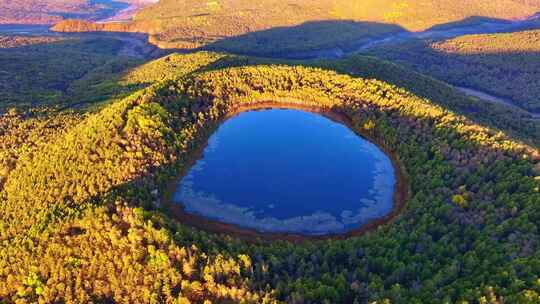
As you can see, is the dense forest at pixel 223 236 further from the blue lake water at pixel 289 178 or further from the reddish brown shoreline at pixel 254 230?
the blue lake water at pixel 289 178

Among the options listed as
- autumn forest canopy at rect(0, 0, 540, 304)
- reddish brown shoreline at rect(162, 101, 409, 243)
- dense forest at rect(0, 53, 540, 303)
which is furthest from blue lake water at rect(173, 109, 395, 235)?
dense forest at rect(0, 53, 540, 303)

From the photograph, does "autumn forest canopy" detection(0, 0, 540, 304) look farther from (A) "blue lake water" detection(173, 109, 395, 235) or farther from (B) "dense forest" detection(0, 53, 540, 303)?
(A) "blue lake water" detection(173, 109, 395, 235)

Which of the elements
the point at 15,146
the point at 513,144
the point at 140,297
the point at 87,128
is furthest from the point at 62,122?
the point at 513,144

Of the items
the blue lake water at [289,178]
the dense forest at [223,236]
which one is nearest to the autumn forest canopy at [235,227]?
the dense forest at [223,236]

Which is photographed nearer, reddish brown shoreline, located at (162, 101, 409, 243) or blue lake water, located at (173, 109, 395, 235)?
reddish brown shoreline, located at (162, 101, 409, 243)

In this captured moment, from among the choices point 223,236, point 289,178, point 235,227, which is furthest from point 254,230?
point 289,178

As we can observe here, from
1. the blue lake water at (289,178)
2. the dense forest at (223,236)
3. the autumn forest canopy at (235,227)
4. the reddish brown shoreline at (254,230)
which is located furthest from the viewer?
the blue lake water at (289,178)

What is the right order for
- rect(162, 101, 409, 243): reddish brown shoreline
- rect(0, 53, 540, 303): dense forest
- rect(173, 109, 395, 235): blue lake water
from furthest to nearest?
1. rect(173, 109, 395, 235): blue lake water
2. rect(162, 101, 409, 243): reddish brown shoreline
3. rect(0, 53, 540, 303): dense forest
